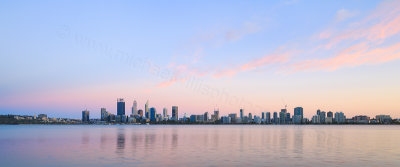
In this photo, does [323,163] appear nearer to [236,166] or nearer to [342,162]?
[342,162]

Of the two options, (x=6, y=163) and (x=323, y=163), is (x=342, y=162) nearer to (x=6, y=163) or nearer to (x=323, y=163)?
(x=323, y=163)

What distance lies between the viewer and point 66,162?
47.2 m

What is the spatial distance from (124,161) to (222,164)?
13.0 meters

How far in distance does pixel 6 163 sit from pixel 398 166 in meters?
48.4

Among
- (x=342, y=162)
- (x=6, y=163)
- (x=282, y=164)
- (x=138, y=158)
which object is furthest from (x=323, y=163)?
(x=6, y=163)

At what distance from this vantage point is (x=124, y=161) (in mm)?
47562

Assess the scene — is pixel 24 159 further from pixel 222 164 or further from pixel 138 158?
pixel 222 164

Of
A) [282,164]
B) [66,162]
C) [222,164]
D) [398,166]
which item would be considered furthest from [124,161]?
[398,166]

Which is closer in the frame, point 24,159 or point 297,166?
point 297,166

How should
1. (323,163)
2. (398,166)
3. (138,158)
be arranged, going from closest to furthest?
(398,166)
(323,163)
(138,158)

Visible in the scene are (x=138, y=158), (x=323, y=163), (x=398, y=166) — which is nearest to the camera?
(x=398, y=166)

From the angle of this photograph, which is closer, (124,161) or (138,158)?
(124,161)

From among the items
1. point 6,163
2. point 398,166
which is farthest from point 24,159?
point 398,166

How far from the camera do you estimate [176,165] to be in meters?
43.9
